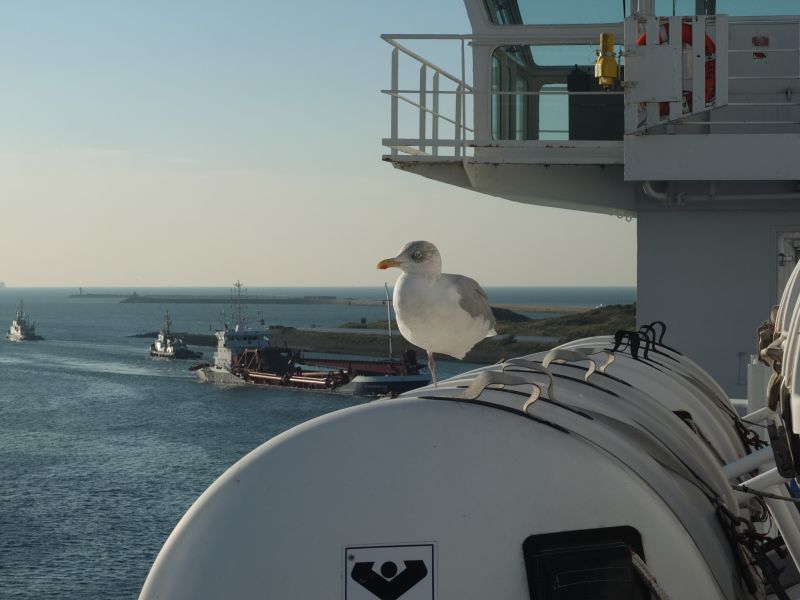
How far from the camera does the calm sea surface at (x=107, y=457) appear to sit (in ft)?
148

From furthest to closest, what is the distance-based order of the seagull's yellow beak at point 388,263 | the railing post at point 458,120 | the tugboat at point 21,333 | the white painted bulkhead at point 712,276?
1. the tugboat at point 21,333
2. the white painted bulkhead at point 712,276
3. the railing post at point 458,120
4. the seagull's yellow beak at point 388,263

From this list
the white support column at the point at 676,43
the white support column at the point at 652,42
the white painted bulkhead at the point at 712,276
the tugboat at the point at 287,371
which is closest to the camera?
the white support column at the point at 676,43

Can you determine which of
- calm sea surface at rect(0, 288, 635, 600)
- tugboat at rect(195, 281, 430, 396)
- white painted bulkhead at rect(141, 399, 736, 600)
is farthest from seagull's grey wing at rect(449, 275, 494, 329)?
tugboat at rect(195, 281, 430, 396)

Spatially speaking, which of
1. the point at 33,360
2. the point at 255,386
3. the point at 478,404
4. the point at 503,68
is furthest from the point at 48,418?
the point at 478,404

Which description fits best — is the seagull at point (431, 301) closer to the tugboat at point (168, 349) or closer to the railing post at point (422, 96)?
the railing post at point (422, 96)

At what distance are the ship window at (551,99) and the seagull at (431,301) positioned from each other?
5.35m

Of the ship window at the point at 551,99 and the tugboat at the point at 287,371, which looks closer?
the ship window at the point at 551,99

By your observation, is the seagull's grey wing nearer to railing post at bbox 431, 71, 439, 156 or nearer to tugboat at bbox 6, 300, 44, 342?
railing post at bbox 431, 71, 439, 156

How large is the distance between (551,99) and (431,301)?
607 centimetres

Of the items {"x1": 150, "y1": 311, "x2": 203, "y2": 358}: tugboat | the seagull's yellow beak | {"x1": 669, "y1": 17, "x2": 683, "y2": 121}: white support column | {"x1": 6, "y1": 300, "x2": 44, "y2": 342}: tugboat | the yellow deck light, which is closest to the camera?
the seagull's yellow beak

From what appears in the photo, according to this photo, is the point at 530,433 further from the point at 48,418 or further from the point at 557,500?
the point at 48,418

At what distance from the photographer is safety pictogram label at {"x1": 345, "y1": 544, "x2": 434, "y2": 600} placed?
296 cm

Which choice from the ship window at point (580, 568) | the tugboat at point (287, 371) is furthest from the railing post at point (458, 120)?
the tugboat at point (287, 371)

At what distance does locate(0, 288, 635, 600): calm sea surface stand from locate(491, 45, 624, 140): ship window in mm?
32310
